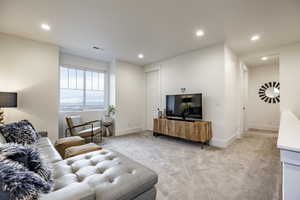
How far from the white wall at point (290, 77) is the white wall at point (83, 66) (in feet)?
18.3

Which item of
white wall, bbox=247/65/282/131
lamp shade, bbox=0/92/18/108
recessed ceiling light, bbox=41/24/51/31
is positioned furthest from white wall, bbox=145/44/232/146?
lamp shade, bbox=0/92/18/108

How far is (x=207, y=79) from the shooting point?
3916mm

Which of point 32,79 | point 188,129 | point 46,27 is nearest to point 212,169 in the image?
point 188,129

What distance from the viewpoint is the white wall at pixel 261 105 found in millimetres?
5406

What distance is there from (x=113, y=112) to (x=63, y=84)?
1.87m

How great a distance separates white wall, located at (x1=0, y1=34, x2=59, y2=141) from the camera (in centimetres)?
316

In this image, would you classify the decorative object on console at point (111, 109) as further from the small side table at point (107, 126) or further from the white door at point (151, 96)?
the white door at point (151, 96)

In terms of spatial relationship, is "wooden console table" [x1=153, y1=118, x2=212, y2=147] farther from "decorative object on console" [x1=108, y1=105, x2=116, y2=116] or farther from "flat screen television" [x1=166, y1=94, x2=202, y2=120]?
"decorative object on console" [x1=108, y1=105, x2=116, y2=116]

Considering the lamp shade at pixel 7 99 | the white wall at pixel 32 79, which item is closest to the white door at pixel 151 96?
the white wall at pixel 32 79

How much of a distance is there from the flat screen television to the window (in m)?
2.72

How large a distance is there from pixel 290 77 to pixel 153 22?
384cm

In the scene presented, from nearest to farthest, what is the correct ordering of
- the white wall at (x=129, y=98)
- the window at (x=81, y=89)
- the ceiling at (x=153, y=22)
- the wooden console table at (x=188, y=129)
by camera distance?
the ceiling at (x=153, y=22) < the wooden console table at (x=188, y=129) < the window at (x=81, y=89) < the white wall at (x=129, y=98)

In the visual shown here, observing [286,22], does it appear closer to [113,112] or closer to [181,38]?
[181,38]

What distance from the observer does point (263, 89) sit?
18.6ft
